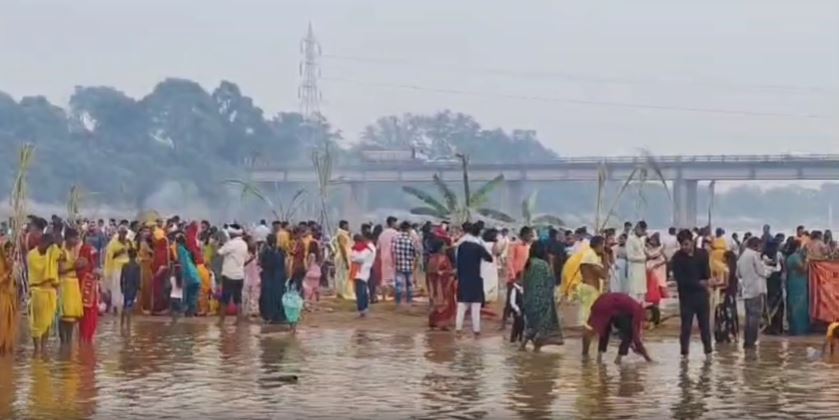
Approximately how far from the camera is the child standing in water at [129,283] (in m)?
23.1

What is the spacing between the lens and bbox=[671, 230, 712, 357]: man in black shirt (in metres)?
18.3

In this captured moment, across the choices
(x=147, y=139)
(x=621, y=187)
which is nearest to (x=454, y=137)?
(x=147, y=139)

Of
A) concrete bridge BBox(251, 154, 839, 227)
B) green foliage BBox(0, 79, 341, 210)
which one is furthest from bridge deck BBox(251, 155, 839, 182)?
green foliage BBox(0, 79, 341, 210)

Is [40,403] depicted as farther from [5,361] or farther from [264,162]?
[264,162]

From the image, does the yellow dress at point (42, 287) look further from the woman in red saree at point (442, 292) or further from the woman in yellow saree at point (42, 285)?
the woman in red saree at point (442, 292)

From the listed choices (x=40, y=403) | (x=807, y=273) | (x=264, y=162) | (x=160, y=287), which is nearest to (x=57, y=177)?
(x=264, y=162)

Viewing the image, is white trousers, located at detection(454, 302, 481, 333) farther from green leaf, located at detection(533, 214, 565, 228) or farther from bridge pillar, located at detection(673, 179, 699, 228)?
bridge pillar, located at detection(673, 179, 699, 228)

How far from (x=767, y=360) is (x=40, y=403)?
8708 millimetres

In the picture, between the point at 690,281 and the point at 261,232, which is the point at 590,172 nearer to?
the point at 261,232

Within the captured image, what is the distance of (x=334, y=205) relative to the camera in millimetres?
102750

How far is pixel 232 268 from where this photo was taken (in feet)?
79.2

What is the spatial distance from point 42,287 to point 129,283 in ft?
17.1

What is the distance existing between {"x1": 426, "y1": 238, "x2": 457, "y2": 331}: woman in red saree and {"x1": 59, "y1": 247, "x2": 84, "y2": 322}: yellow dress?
582 centimetres

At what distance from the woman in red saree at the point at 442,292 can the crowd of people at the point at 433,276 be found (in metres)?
0.02
